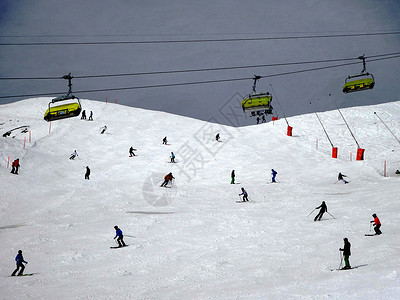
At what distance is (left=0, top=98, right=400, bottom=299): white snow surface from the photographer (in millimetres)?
13875

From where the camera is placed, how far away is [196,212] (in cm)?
2314

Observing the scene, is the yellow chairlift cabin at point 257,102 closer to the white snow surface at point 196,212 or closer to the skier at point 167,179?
the white snow surface at point 196,212

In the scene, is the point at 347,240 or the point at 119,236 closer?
the point at 347,240

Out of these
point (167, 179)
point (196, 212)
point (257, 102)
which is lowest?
point (196, 212)

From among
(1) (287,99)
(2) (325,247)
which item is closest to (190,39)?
(1) (287,99)

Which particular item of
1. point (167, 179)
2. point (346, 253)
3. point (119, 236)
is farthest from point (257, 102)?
point (346, 253)

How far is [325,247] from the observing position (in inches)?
641

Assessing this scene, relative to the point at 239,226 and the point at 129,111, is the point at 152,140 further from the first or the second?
the point at 239,226

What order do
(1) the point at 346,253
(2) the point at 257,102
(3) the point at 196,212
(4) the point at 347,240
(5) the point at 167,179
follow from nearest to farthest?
(1) the point at 346,253, (4) the point at 347,240, (3) the point at 196,212, (2) the point at 257,102, (5) the point at 167,179

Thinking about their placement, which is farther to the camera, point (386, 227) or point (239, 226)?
point (239, 226)

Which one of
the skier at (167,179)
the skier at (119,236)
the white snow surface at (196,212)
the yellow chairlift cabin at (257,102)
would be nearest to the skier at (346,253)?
the white snow surface at (196,212)

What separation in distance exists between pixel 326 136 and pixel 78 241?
3134cm

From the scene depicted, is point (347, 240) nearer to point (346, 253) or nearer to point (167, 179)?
point (346, 253)

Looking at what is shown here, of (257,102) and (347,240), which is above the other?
(257,102)
